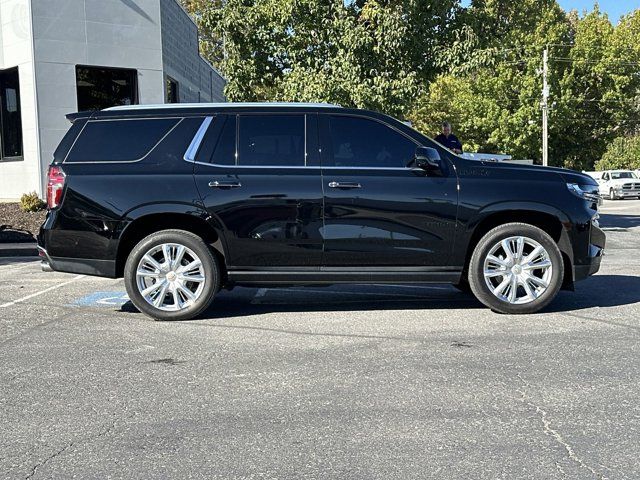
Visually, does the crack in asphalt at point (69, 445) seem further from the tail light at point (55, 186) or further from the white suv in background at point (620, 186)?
the white suv in background at point (620, 186)

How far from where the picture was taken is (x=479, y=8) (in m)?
15.6

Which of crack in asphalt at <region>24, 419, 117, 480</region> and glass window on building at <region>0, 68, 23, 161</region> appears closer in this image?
crack in asphalt at <region>24, 419, 117, 480</region>

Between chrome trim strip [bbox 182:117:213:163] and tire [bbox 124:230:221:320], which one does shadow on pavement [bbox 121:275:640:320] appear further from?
chrome trim strip [bbox 182:117:213:163]

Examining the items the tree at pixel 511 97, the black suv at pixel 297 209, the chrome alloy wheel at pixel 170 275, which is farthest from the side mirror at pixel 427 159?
the tree at pixel 511 97

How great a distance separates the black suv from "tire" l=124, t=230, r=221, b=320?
0.01 meters

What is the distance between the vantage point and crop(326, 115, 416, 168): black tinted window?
20.3 feet

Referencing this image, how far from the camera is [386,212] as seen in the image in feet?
19.8

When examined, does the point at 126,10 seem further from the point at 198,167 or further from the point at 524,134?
the point at 524,134

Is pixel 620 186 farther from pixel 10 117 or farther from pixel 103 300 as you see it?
pixel 103 300

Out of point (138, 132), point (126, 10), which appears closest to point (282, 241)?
point (138, 132)

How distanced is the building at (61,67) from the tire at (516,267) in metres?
13.2

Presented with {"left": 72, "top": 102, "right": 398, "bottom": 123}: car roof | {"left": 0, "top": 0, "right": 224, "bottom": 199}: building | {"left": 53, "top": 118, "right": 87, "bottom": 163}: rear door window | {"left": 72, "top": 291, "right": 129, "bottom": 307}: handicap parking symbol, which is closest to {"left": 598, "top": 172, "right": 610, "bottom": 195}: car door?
{"left": 0, "top": 0, "right": 224, "bottom": 199}: building

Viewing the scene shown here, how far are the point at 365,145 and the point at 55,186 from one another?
292 cm

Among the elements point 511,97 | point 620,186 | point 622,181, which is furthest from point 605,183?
point 511,97
